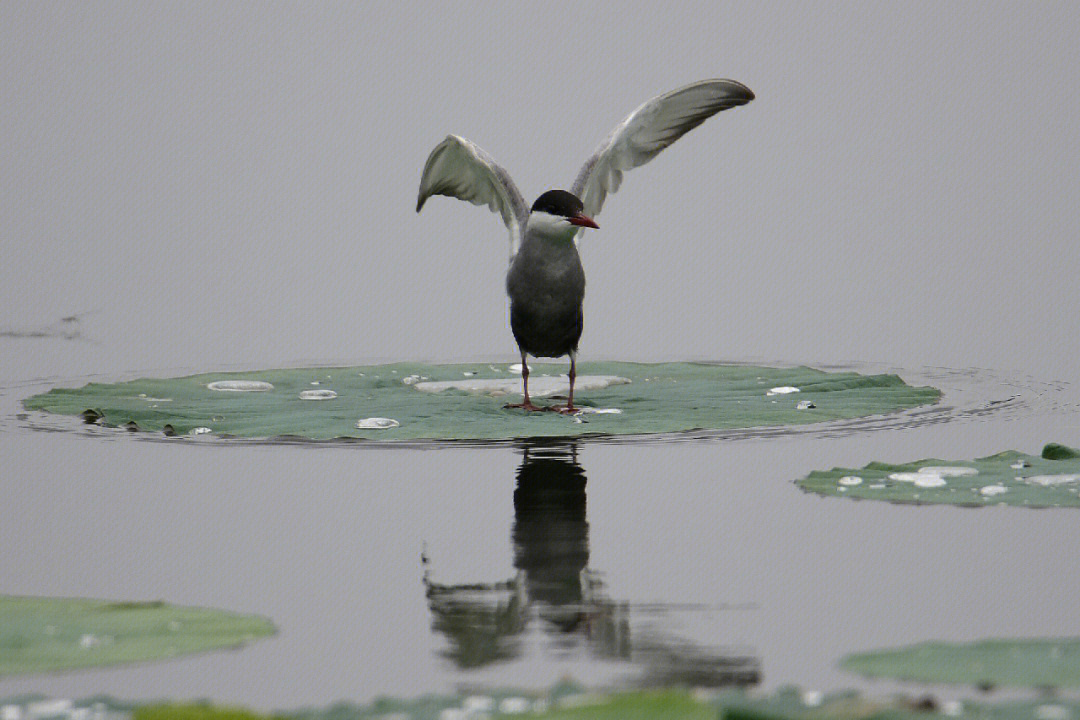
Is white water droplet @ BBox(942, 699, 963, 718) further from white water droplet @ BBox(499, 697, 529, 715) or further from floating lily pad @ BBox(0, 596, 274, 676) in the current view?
floating lily pad @ BBox(0, 596, 274, 676)

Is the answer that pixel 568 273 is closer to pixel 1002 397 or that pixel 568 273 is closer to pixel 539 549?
pixel 1002 397

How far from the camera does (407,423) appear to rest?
7.72 meters

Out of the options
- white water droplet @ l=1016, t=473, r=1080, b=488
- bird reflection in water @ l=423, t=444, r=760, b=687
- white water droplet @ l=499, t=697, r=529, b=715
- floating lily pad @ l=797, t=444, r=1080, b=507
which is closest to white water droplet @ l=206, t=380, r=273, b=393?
bird reflection in water @ l=423, t=444, r=760, b=687

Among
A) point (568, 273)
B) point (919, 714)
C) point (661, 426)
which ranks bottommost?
point (919, 714)

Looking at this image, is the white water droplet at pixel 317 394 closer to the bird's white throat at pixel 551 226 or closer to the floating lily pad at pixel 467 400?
the floating lily pad at pixel 467 400

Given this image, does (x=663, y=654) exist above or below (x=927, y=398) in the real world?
below

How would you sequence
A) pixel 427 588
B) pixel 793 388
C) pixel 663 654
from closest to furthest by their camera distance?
pixel 663 654 < pixel 427 588 < pixel 793 388

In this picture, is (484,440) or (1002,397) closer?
(484,440)

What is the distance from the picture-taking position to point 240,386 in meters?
→ 9.70

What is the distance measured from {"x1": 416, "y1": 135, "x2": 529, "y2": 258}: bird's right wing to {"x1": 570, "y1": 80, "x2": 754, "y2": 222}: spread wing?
487 mm

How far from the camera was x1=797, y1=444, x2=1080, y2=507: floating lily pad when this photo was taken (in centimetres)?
552

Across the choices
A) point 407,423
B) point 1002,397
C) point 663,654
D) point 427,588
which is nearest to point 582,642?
point 663,654

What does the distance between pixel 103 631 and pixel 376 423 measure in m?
3.77

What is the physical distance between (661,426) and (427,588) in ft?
10.2
